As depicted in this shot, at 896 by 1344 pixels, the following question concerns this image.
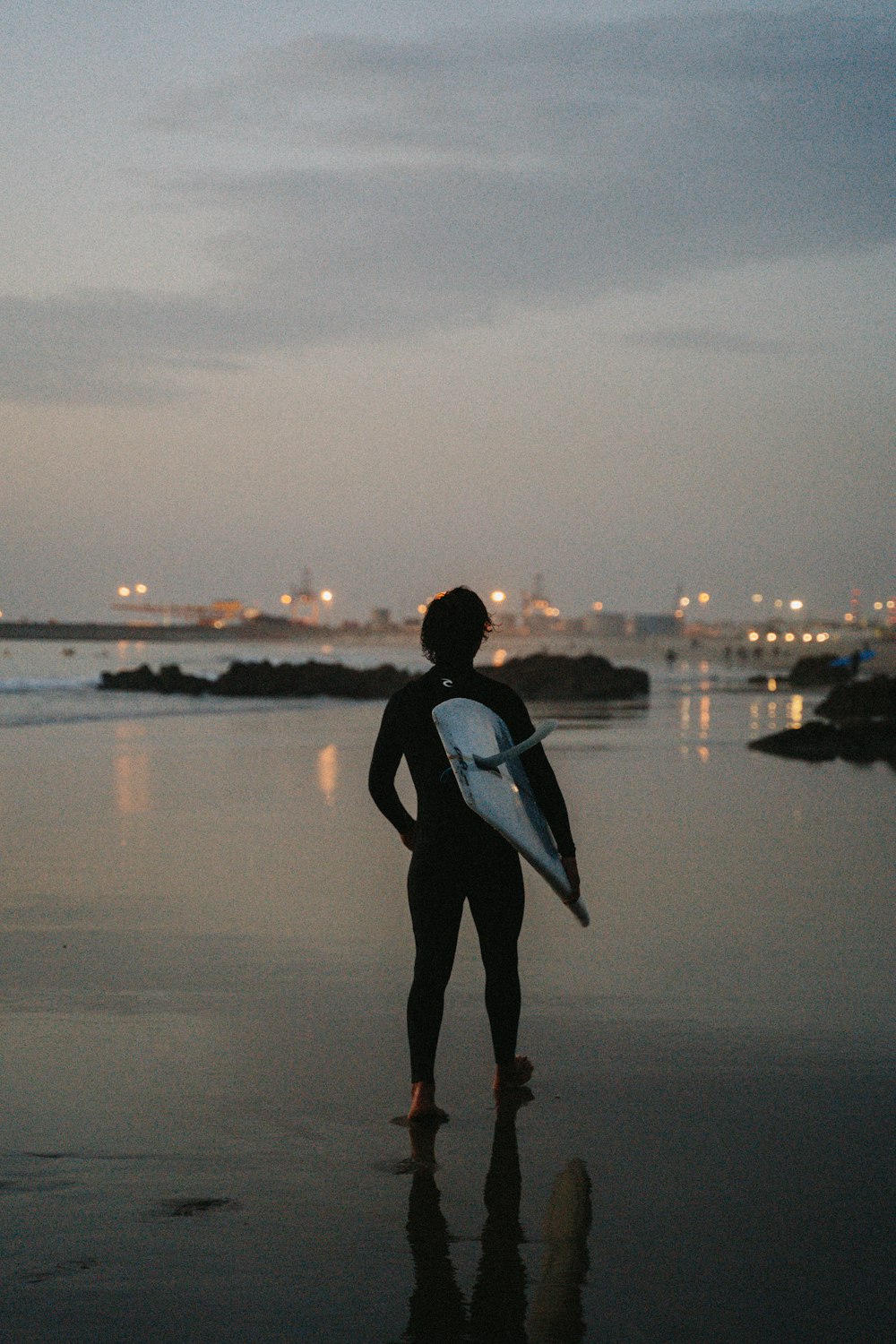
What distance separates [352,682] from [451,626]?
4148 centimetres

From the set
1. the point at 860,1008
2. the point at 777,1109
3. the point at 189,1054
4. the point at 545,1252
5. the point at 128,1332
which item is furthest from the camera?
the point at 860,1008

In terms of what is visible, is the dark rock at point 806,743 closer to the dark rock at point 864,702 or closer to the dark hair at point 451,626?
the dark rock at point 864,702

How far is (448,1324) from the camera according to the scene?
3387mm

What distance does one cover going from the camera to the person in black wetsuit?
195 inches

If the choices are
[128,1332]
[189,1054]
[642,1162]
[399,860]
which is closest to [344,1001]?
[189,1054]

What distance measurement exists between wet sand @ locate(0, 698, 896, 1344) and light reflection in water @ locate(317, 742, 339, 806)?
4.88 m

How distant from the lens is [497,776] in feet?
16.3

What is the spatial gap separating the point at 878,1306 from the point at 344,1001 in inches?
135

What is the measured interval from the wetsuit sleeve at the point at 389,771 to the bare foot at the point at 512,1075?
85cm

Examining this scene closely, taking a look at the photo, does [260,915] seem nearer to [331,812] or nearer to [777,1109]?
[777,1109]

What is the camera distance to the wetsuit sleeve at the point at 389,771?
5094mm

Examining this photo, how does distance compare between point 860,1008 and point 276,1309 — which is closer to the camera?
point 276,1309

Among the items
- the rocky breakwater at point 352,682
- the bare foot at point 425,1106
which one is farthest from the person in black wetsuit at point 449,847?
the rocky breakwater at point 352,682

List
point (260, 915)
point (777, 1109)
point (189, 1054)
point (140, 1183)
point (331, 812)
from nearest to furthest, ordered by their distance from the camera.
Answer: point (140, 1183)
point (777, 1109)
point (189, 1054)
point (260, 915)
point (331, 812)
